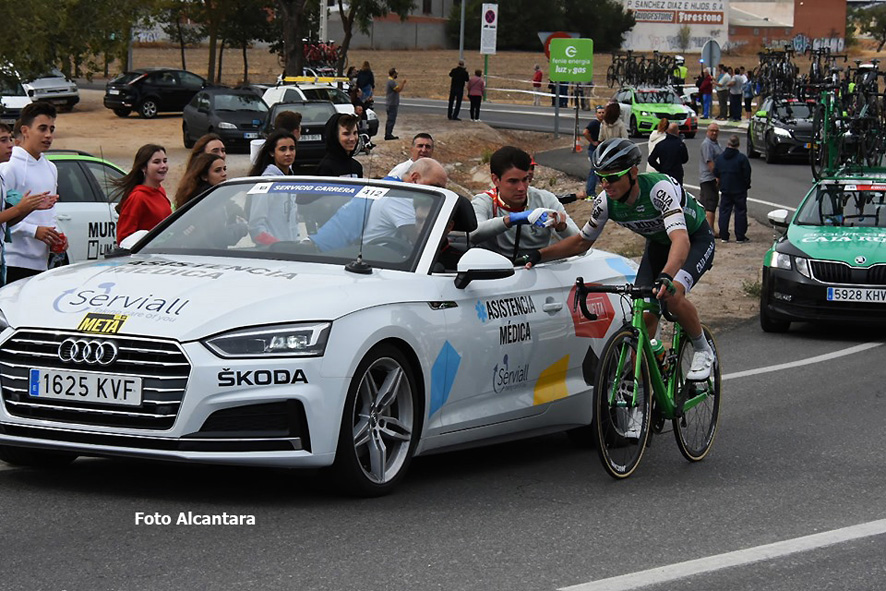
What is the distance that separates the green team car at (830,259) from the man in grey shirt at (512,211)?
22.0 feet

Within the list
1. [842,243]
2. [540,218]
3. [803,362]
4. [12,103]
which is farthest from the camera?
[12,103]

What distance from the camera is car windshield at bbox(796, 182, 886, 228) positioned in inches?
624

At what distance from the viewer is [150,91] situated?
5319 centimetres

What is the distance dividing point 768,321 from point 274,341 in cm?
983

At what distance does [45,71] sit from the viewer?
33.6 meters

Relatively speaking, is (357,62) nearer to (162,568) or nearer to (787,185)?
(787,185)

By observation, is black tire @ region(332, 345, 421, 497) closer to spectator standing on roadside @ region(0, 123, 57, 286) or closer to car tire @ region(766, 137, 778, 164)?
spectator standing on roadside @ region(0, 123, 57, 286)

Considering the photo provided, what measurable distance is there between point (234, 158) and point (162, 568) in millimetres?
33782

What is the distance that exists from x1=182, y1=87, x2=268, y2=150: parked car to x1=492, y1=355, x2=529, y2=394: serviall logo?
105ft

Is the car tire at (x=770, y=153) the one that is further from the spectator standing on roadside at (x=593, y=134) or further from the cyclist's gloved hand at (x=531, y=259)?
the cyclist's gloved hand at (x=531, y=259)

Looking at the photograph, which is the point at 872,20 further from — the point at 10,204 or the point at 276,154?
the point at 10,204

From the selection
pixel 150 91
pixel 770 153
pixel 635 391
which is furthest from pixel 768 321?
pixel 150 91

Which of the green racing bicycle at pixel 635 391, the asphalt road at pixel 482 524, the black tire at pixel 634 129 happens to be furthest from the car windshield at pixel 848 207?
the black tire at pixel 634 129

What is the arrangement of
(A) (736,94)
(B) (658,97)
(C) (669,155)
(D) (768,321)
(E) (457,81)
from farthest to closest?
(A) (736,94)
(B) (658,97)
(E) (457,81)
(C) (669,155)
(D) (768,321)
